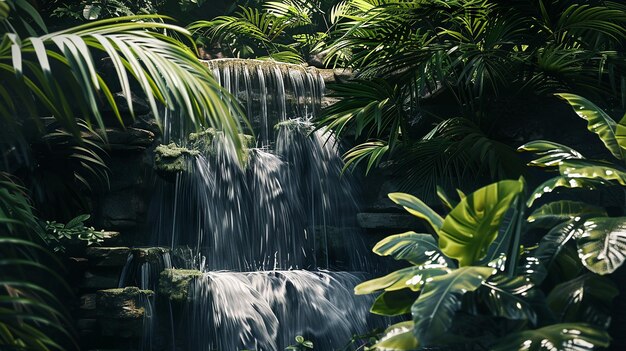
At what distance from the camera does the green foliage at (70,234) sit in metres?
6.98

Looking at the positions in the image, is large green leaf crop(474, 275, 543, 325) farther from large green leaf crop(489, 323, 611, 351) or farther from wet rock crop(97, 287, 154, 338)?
wet rock crop(97, 287, 154, 338)

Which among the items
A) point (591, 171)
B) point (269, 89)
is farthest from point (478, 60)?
point (269, 89)

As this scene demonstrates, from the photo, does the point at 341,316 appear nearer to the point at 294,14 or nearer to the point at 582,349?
the point at 582,349

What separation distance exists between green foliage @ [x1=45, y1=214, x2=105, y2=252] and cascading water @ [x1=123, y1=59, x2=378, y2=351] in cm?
96

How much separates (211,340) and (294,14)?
6.01 meters

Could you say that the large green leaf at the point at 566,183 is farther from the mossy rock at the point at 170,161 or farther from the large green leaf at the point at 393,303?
Answer: the mossy rock at the point at 170,161

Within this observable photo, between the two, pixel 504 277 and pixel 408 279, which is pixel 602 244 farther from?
Answer: pixel 408 279

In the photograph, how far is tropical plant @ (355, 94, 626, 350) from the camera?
429 centimetres

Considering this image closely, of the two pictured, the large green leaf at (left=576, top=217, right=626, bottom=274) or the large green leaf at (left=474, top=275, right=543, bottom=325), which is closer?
the large green leaf at (left=474, top=275, right=543, bottom=325)

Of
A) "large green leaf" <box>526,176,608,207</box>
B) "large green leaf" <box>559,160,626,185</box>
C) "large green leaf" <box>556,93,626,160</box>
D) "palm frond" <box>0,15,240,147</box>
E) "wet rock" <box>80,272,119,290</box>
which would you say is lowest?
"wet rock" <box>80,272,119,290</box>

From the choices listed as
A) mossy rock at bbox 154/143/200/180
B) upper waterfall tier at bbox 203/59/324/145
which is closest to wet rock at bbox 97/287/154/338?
mossy rock at bbox 154/143/200/180

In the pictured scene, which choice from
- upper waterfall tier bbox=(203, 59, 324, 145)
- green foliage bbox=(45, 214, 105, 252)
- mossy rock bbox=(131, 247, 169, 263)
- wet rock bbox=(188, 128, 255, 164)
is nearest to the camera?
green foliage bbox=(45, 214, 105, 252)

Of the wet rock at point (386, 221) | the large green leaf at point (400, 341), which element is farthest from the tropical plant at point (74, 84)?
the wet rock at point (386, 221)

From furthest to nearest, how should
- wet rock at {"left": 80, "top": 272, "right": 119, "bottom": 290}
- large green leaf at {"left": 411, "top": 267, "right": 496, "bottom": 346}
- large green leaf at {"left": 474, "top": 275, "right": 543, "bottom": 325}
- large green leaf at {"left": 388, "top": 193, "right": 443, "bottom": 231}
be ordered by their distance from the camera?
1. wet rock at {"left": 80, "top": 272, "right": 119, "bottom": 290}
2. large green leaf at {"left": 388, "top": 193, "right": 443, "bottom": 231}
3. large green leaf at {"left": 474, "top": 275, "right": 543, "bottom": 325}
4. large green leaf at {"left": 411, "top": 267, "right": 496, "bottom": 346}
